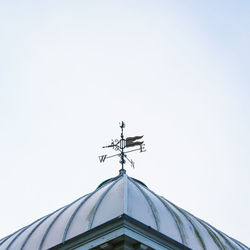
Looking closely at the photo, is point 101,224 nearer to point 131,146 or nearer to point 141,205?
point 141,205

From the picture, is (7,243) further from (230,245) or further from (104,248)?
(230,245)

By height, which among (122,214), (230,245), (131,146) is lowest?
(230,245)

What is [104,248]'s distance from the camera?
56.9 ft

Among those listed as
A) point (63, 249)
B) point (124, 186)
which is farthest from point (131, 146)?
point (63, 249)

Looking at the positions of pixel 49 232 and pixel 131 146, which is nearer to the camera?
pixel 49 232

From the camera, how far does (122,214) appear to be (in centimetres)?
1731

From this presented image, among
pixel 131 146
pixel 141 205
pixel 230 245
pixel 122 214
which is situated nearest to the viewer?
pixel 122 214

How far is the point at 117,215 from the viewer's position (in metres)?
18.4

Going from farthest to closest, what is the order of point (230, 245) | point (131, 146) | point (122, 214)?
point (131, 146), point (230, 245), point (122, 214)

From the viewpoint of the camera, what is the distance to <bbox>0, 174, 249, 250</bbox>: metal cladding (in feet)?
62.3

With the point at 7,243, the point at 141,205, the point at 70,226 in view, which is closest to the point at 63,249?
the point at 70,226

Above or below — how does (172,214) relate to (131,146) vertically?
below

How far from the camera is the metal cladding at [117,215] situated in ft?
62.3

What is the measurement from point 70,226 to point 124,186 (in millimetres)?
2226
